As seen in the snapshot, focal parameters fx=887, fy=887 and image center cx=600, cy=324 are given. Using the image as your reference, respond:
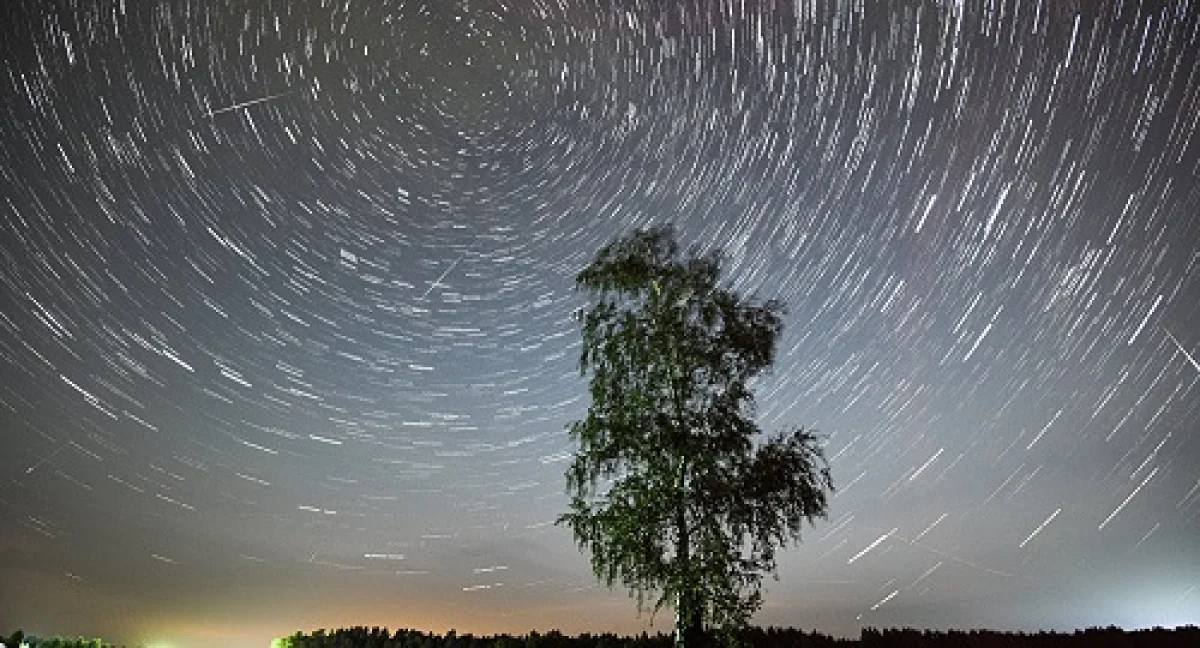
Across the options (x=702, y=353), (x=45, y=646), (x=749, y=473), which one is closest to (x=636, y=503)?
(x=749, y=473)

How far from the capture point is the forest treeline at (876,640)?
56.3 feet

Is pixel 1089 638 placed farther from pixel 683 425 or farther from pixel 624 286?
pixel 624 286

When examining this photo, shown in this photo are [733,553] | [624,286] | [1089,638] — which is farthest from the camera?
[624,286]

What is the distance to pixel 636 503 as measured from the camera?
2019 cm

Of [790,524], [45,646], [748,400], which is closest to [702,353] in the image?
[748,400]

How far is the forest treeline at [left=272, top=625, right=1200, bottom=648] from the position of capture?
56.3 ft

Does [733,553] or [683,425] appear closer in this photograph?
[733,553]

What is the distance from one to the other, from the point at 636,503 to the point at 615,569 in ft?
5.23

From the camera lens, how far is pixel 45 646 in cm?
2116

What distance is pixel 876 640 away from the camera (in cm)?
1794

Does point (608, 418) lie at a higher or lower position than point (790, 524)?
Answer: higher

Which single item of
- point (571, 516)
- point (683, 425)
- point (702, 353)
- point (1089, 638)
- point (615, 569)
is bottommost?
point (1089, 638)

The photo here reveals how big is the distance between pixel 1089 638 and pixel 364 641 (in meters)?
16.4

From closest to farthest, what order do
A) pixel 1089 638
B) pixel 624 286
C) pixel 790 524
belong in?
pixel 1089 638
pixel 790 524
pixel 624 286
